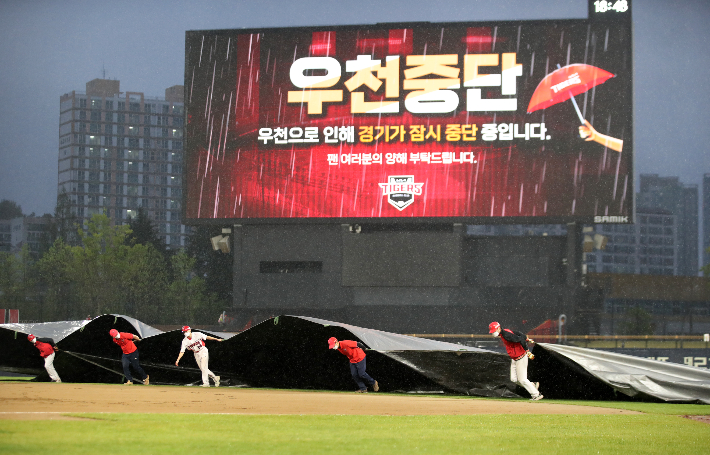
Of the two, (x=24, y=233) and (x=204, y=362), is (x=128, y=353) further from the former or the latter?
(x=24, y=233)

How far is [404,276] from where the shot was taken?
30016 millimetres

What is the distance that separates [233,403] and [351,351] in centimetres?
389

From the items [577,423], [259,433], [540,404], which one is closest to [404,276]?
[540,404]

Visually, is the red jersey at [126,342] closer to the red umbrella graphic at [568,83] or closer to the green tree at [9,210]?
the red umbrella graphic at [568,83]

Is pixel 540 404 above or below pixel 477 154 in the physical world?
below

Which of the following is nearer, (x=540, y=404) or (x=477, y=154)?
(x=540, y=404)

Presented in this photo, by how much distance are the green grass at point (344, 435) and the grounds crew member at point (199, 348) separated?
718 cm

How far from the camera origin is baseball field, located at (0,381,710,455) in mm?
8531

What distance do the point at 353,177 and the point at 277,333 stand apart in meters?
11.3

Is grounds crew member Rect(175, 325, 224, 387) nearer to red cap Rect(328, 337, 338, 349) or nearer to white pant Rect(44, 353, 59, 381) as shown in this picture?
red cap Rect(328, 337, 338, 349)

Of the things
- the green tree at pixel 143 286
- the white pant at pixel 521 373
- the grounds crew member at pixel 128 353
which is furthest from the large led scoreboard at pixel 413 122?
the green tree at pixel 143 286

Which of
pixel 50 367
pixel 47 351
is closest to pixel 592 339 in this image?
pixel 50 367

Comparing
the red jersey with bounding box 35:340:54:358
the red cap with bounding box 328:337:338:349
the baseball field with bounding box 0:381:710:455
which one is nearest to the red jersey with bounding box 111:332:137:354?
the red jersey with bounding box 35:340:54:358

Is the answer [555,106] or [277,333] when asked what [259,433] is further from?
[555,106]
